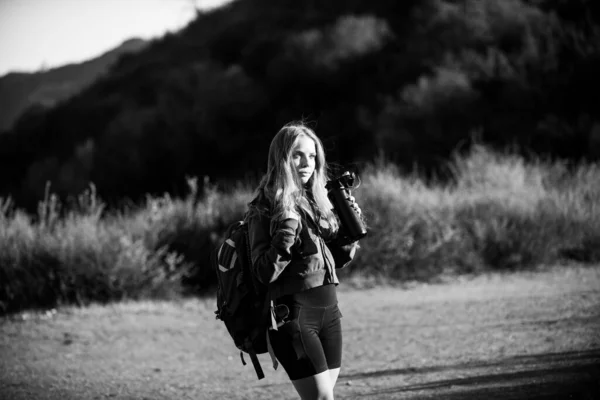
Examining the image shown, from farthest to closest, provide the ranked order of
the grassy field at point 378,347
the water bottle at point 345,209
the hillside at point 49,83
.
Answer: the hillside at point 49,83 < the grassy field at point 378,347 < the water bottle at point 345,209

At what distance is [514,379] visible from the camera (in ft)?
15.6

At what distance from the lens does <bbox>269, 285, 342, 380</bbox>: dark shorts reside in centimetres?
277

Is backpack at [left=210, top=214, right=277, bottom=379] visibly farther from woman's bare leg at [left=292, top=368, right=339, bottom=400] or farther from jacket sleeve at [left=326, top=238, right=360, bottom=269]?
jacket sleeve at [left=326, top=238, right=360, bottom=269]

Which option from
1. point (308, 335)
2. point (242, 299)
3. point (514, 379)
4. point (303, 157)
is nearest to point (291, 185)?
point (303, 157)

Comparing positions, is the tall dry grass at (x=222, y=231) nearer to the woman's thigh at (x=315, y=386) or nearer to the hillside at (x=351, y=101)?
the hillside at (x=351, y=101)

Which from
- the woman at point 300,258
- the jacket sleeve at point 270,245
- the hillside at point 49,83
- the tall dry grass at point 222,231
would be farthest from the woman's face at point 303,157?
the hillside at point 49,83

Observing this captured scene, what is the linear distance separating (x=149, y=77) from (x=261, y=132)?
887 centimetres

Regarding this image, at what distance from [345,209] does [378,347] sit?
354 cm

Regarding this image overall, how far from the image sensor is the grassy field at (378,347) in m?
4.90

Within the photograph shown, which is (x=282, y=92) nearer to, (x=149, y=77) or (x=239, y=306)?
(x=149, y=77)

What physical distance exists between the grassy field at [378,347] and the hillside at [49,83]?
15125 mm

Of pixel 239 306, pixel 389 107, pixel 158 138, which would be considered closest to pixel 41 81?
pixel 158 138

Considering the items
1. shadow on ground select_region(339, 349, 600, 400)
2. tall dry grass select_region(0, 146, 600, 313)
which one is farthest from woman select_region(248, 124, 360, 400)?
tall dry grass select_region(0, 146, 600, 313)

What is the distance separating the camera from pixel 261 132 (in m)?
22.2
